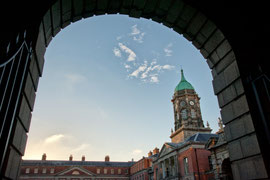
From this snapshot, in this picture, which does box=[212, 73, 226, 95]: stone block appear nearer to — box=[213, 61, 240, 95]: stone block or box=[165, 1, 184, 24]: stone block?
box=[213, 61, 240, 95]: stone block

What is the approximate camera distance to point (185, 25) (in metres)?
5.93

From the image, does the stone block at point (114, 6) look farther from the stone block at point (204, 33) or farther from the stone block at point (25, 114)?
the stone block at point (25, 114)

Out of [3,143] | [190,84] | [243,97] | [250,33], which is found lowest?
[3,143]

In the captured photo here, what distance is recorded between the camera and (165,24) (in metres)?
6.32

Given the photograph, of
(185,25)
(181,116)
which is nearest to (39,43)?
(185,25)

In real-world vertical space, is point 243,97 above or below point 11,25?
below

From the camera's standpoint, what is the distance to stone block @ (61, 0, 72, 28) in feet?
16.0

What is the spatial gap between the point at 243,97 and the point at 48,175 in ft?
224

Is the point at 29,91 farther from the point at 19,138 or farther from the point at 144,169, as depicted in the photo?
the point at 144,169

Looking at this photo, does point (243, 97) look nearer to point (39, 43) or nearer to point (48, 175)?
point (39, 43)

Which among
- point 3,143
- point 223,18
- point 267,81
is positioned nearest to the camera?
point 3,143

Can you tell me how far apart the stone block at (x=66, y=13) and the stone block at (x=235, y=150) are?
4808 millimetres

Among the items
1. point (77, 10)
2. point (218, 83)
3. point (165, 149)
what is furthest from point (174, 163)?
point (77, 10)

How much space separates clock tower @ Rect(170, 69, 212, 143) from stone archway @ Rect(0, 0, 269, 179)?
137ft
